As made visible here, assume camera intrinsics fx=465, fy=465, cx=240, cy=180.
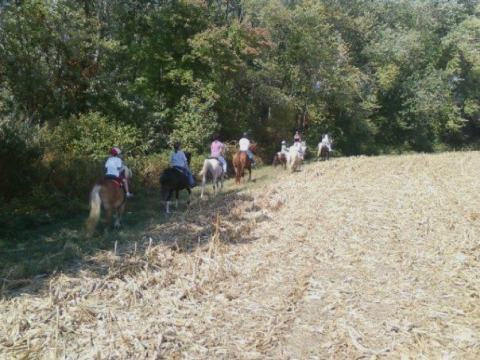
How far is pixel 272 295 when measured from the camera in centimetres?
702

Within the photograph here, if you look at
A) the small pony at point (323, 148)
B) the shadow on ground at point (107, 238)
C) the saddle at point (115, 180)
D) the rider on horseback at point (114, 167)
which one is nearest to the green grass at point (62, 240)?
the shadow on ground at point (107, 238)

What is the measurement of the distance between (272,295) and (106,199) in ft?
20.9

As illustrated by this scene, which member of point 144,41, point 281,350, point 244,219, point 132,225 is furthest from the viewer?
point 144,41

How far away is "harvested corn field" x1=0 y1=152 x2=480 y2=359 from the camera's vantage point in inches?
219

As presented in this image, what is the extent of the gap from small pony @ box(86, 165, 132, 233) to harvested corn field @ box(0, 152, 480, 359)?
4.80ft

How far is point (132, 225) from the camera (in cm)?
1330

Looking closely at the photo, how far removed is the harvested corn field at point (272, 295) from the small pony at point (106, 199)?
146 centimetres

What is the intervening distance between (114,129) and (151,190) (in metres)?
3.23

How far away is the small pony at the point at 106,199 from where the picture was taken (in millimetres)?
11320

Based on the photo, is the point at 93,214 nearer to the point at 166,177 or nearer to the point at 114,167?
the point at 114,167

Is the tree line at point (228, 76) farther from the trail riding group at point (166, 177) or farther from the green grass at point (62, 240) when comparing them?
the trail riding group at point (166, 177)

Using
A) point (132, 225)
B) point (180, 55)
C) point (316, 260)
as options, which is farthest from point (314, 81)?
point (316, 260)

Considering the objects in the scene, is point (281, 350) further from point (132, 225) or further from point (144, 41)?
point (144, 41)

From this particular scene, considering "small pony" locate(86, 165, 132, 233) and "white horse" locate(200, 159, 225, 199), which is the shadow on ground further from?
"white horse" locate(200, 159, 225, 199)
